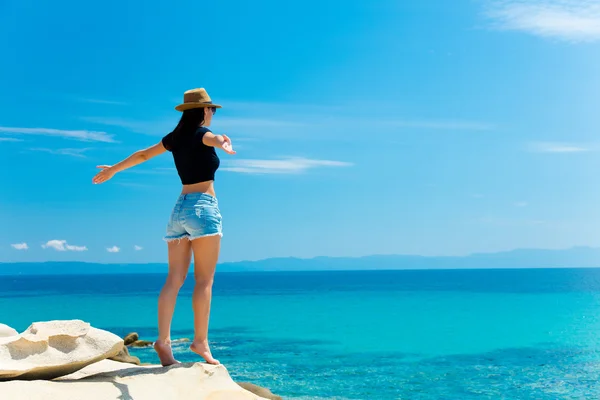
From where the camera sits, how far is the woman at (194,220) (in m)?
7.05

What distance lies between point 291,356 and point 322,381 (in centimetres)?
563

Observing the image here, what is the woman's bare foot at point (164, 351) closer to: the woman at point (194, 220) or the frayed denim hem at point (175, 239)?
the woman at point (194, 220)

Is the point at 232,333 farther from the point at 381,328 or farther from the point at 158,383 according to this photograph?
the point at 158,383

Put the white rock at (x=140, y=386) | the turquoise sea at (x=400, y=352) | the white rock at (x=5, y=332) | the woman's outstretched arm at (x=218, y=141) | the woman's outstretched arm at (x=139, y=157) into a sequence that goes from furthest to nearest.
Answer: the turquoise sea at (x=400, y=352) < the white rock at (x=5, y=332) < the woman's outstretched arm at (x=139, y=157) < the woman's outstretched arm at (x=218, y=141) < the white rock at (x=140, y=386)

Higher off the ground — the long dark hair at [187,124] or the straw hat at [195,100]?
the straw hat at [195,100]

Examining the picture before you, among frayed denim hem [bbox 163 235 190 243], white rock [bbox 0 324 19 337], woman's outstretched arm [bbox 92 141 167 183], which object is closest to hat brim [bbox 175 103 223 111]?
woman's outstretched arm [bbox 92 141 167 183]

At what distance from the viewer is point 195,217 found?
274 inches

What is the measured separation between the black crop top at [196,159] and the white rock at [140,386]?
2.01 m

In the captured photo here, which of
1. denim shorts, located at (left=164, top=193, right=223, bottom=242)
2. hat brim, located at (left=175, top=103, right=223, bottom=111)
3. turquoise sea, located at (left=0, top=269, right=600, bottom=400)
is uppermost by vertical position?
hat brim, located at (left=175, top=103, right=223, bottom=111)

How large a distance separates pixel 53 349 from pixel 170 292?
4.22ft

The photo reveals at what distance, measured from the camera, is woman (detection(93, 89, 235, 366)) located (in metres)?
7.05

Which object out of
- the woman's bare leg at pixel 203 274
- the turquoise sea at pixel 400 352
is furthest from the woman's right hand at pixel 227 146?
the turquoise sea at pixel 400 352

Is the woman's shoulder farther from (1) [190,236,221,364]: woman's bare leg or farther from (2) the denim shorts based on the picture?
(1) [190,236,221,364]: woman's bare leg

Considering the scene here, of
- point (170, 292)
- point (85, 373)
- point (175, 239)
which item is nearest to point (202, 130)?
point (175, 239)
